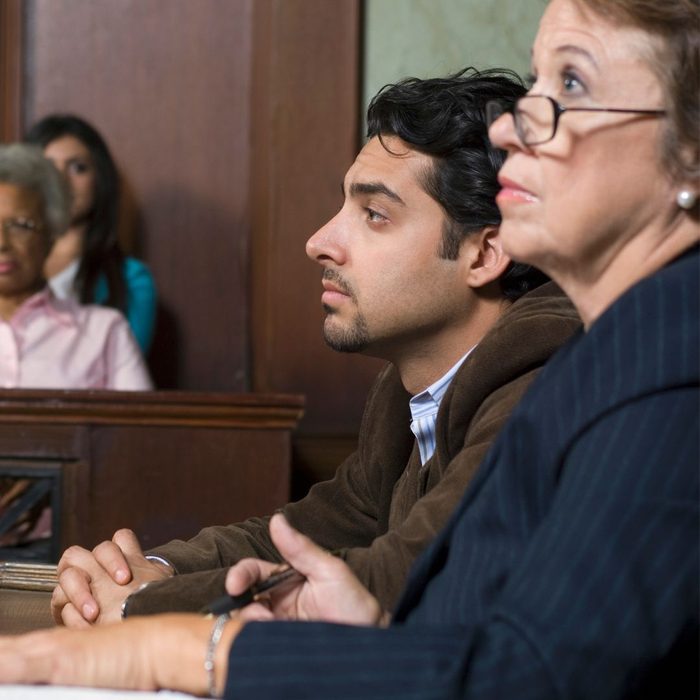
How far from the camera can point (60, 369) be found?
3.42 meters

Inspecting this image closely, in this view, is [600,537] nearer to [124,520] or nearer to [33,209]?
[124,520]

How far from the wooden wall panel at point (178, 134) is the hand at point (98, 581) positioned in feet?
8.81

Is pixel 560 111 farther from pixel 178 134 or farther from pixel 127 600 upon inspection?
pixel 178 134

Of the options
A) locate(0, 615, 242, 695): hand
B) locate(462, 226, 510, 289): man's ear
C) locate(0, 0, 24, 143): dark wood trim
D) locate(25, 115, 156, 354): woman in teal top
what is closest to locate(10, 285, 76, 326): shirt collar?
locate(25, 115, 156, 354): woman in teal top

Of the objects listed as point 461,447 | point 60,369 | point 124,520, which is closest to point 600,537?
point 461,447

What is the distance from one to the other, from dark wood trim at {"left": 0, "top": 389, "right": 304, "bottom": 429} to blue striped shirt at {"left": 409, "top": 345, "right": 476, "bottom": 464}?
3.15ft

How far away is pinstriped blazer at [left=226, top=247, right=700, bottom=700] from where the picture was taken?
0.89 m

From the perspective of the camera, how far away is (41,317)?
11.4 ft

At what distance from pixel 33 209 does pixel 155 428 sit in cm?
93

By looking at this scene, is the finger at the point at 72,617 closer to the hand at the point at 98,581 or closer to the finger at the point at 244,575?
the hand at the point at 98,581

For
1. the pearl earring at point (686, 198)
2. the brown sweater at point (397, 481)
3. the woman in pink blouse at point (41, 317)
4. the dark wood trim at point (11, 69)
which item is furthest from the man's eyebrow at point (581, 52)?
the dark wood trim at point (11, 69)

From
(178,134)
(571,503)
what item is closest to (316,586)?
(571,503)

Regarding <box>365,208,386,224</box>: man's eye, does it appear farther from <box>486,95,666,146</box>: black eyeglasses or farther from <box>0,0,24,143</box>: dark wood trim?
<box>0,0,24,143</box>: dark wood trim

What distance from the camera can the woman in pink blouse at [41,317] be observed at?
133 inches
